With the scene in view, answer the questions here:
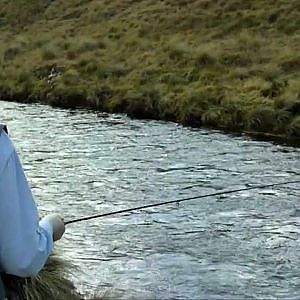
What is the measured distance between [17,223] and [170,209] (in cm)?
581

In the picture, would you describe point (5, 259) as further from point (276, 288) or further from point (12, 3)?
point (12, 3)

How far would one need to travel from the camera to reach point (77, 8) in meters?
40.6

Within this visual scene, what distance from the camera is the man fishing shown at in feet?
11.1

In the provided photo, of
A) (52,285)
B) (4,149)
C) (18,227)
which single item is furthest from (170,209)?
(4,149)

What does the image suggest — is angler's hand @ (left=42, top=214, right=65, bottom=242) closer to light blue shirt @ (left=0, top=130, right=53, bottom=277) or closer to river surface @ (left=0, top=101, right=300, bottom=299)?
light blue shirt @ (left=0, top=130, right=53, bottom=277)

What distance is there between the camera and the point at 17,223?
3492mm

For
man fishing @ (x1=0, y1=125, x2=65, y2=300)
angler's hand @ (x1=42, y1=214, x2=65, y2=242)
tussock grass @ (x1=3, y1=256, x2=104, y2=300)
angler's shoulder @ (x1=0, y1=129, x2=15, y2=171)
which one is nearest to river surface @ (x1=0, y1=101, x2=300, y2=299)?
tussock grass @ (x1=3, y1=256, x2=104, y2=300)

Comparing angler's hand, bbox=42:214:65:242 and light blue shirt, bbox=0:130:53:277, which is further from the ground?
light blue shirt, bbox=0:130:53:277

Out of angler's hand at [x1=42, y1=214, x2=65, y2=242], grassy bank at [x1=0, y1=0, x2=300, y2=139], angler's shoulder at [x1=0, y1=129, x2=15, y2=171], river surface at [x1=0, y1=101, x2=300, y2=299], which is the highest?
angler's shoulder at [x1=0, y1=129, x2=15, y2=171]

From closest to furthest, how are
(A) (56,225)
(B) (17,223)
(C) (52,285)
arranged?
1. (B) (17,223)
2. (A) (56,225)
3. (C) (52,285)

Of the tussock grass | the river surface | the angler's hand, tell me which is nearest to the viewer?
the angler's hand

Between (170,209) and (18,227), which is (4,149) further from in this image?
(170,209)

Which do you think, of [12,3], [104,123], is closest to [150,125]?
[104,123]

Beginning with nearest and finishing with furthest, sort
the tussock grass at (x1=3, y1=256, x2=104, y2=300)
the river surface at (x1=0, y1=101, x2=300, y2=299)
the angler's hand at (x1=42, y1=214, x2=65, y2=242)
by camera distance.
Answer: the angler's hand at (x1=42, y1=214, x2=65, y2=242) < the tussock grass at (x1=3, y1=256, x2=104, y2=300) < the river surface at (x1=0, y1=101, x2=300, y2=299)
